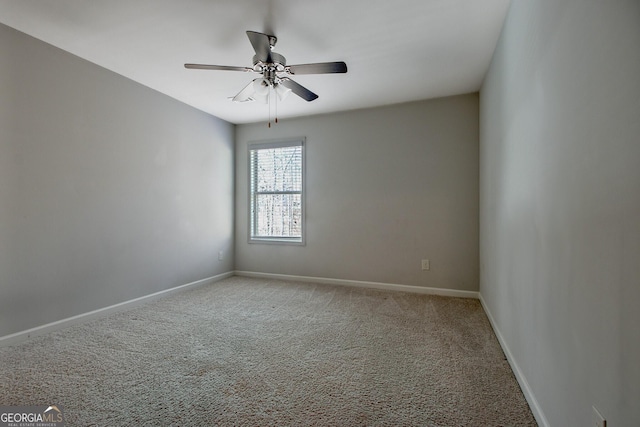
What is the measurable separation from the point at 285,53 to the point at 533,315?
8.77 feet

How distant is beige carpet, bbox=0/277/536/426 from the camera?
1.49 meters

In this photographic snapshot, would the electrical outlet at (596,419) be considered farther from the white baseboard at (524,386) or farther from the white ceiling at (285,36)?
the white ceiling at (285,36)

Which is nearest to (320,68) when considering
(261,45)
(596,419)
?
(261,45)

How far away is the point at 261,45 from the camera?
204 centimetres

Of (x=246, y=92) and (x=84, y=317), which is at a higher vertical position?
(x=246, y=92)

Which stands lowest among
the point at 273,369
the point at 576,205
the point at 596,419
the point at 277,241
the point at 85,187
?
the point at 273,369

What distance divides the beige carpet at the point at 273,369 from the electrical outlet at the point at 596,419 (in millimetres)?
598

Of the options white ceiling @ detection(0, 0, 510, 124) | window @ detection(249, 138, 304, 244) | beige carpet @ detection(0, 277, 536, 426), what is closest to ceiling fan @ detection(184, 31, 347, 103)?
white ceiling @ detection(0, 0, 510, 124)

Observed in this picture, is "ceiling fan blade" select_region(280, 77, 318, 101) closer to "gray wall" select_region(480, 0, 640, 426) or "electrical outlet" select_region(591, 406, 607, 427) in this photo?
"gray wall" select_region(480, 0, 640, 426)

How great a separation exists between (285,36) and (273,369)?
2.51 metres

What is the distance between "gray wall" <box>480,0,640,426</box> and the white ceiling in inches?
21.8

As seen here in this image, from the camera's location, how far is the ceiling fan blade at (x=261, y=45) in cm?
194

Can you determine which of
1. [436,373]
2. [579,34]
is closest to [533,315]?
[436,373]

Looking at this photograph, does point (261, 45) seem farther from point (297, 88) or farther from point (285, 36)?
point (297, 88)
